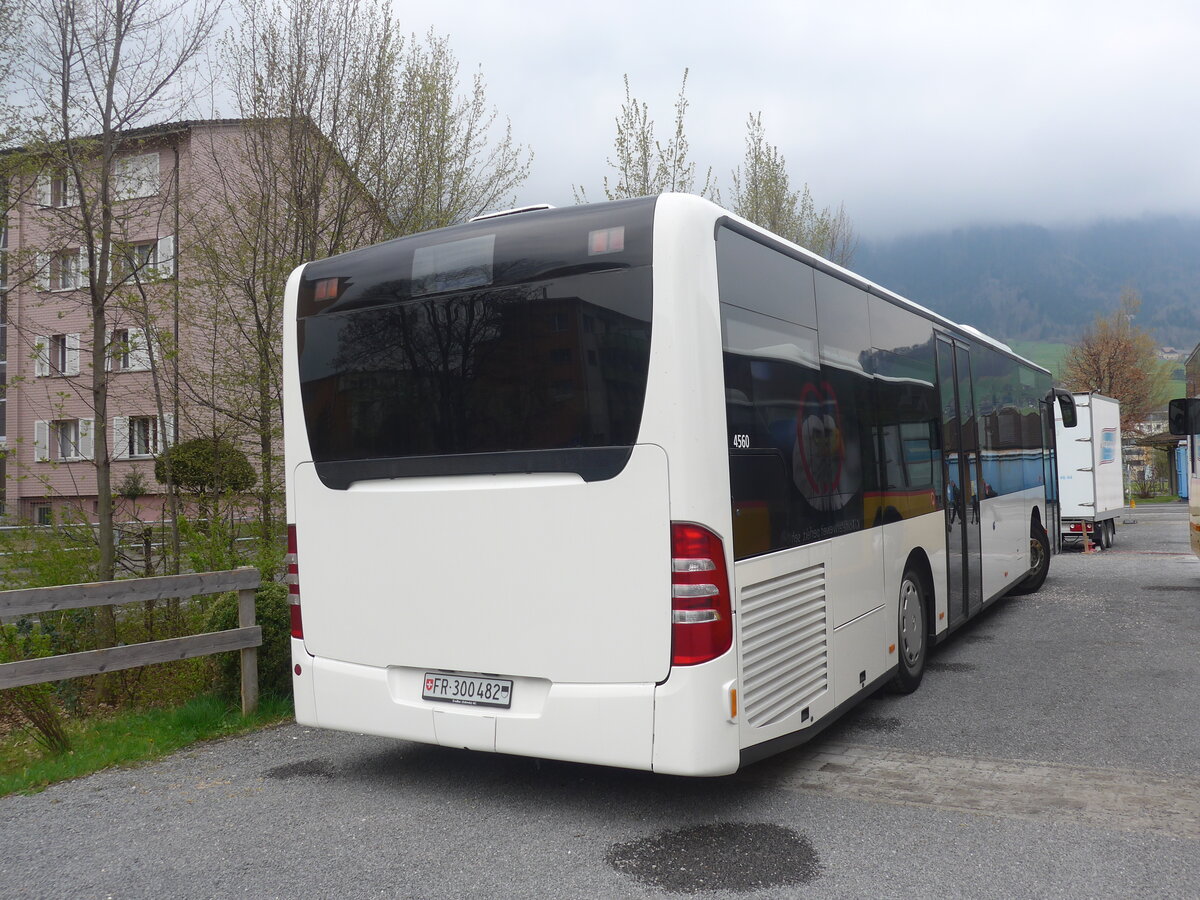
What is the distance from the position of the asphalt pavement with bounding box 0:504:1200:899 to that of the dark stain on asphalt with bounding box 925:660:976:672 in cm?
108

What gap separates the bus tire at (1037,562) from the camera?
12880mm

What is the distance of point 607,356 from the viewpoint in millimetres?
4648

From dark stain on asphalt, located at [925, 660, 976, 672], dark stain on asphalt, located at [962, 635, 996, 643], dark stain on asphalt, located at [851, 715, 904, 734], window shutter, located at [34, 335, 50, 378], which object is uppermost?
Answer: window shutter, located at [34, 335, 50, 378]

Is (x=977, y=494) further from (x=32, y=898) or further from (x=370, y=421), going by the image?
(x=32, y=898)

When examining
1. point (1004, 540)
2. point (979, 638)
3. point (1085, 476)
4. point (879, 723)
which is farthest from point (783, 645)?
point (1085, 476)

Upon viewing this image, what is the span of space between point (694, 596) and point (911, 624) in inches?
146

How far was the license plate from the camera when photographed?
4902 millimetres

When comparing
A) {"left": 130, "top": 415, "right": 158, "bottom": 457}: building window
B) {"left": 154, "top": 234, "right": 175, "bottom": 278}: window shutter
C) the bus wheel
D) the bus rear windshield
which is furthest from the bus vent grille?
{"left": 130, "top": 415, "right": 158, "bottom": 457}: building window

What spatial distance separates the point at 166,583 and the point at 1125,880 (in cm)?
600

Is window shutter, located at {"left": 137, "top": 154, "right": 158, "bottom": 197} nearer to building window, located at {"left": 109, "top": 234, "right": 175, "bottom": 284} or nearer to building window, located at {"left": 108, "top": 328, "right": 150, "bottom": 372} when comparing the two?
building window, located at {"left": 109, "top": 234, "right": 175, "bottom": 284}

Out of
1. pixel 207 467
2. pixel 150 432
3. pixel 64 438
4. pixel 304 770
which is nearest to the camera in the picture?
pixel 304 770

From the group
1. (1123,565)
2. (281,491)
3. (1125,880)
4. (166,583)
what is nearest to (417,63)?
(281,491)

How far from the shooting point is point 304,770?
19.5 feet

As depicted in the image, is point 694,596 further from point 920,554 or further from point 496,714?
point 920,554
